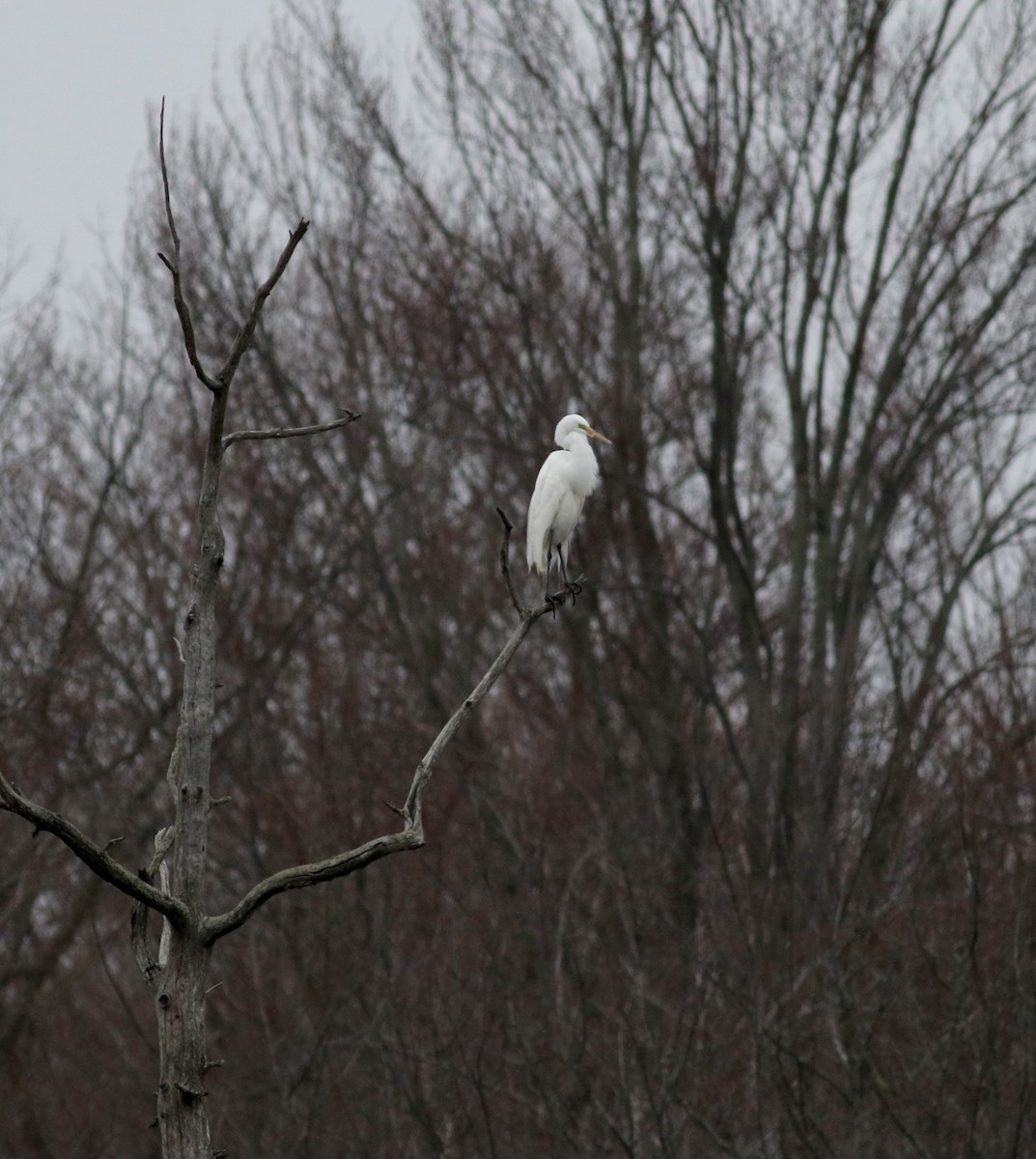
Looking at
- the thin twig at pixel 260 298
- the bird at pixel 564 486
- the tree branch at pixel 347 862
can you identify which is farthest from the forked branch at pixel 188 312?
the bird at pixel 564 486

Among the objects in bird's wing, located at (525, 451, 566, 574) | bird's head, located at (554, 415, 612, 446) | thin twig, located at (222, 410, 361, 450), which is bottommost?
thin twig, located at (222, 410, 361, 450)

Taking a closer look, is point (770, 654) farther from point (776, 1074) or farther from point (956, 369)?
point (776, 1074)

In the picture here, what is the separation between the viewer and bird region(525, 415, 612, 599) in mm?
7566

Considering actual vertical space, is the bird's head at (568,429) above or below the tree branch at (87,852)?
above

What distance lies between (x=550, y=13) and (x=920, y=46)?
3750 mm

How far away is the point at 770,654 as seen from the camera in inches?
632

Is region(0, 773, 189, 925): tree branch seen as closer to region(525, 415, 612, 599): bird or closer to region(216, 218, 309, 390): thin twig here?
region(216, 218, 309, 390): thin twig

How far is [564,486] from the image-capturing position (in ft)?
25.0

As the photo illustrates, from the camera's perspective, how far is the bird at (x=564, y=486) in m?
7.57

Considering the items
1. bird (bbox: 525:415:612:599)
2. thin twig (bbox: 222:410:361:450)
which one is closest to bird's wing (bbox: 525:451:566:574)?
bird (bbox: 525:415:612:599)

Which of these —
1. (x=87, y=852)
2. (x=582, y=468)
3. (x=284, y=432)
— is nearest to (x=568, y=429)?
(x=582, y=468)

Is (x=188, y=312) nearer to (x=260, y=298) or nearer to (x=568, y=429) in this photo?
(x=260, y=298)

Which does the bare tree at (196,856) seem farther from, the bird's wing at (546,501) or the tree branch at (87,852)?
the bird's wing at (546,501)

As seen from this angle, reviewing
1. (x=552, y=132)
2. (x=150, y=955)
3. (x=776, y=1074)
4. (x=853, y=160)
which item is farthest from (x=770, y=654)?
(x=150, y=955)
